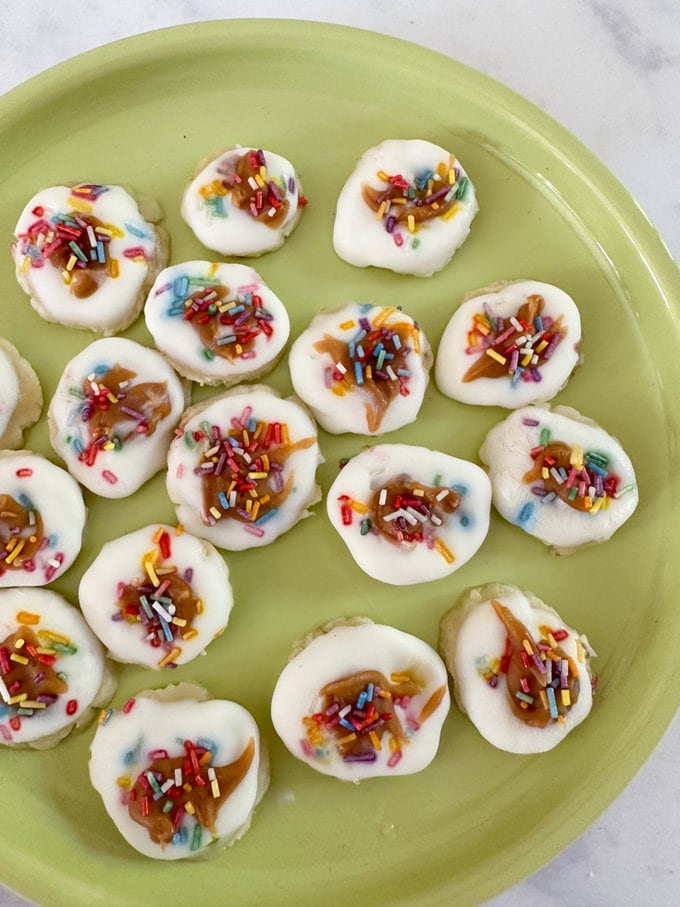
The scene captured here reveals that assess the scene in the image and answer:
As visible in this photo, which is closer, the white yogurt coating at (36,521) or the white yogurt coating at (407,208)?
the white yogurt coating at (36,521)

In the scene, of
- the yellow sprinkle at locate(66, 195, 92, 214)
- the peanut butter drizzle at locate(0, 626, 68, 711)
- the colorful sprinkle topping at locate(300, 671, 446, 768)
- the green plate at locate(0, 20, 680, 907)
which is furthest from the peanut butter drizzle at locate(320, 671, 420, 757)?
the yellow sprinkle at locate(66, 195, 92, 214)

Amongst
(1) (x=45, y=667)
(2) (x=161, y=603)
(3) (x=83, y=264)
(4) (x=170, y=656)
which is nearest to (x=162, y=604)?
(2) (x=161, y=603)

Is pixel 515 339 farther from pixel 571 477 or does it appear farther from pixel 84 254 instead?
pixel 84 254

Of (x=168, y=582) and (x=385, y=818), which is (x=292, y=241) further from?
(x=385, y=818)

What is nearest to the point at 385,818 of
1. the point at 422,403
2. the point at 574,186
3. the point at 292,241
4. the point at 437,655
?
the point at 437,655

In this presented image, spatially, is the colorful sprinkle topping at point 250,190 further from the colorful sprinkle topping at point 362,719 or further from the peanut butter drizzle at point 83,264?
the colorful sprinkle topping at point 362,719

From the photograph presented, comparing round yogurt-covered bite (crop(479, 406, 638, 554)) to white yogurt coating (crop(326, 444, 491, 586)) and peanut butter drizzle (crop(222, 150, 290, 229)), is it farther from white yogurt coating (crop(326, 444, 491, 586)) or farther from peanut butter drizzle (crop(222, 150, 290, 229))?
peanut butter drizzle (crop(222, 150, 290, 229))

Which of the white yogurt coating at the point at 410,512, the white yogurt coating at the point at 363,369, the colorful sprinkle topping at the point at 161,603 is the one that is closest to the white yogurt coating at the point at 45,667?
the colorful sprinkle topping at the point at 161,603
